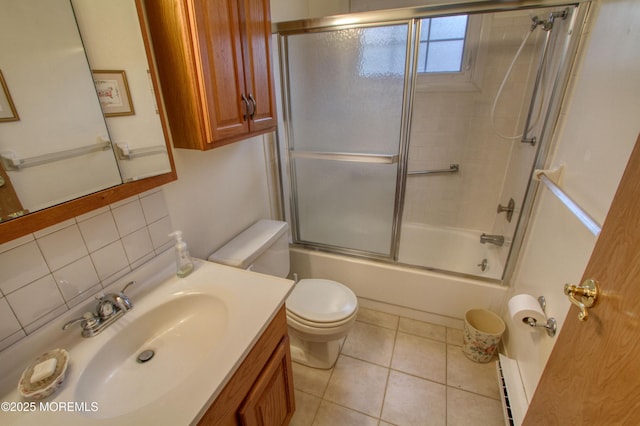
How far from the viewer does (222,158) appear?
4.71 ft

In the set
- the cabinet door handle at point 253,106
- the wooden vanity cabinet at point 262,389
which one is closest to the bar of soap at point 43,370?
the wooden vanity cabinet at point 262,389

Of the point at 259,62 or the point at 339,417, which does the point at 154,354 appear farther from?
the point at 259,62

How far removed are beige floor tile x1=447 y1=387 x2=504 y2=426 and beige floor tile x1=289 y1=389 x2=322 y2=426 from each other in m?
0.65

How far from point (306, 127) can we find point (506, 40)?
1.48 m

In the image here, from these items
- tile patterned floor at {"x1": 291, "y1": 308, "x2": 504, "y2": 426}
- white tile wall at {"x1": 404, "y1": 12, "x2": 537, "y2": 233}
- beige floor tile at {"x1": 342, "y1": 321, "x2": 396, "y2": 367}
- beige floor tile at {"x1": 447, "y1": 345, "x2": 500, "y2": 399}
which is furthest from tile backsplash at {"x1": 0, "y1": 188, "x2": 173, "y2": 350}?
white tile wall at {"x1": 404, "y1": 12, "x2": 537, "y2": 233}

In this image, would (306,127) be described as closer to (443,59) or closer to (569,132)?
(443,59)

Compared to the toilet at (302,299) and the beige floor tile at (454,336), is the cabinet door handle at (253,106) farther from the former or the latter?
the beige floor tile at (454,336)

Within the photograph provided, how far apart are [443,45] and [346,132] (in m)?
1.06

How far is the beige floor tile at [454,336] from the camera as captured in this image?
1798 mm

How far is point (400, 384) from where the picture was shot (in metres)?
1.55

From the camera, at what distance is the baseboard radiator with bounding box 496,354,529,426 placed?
Result: 1.25 m

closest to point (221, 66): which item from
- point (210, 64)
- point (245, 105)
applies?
point (210, 64)

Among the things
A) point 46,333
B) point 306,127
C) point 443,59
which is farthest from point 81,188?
point 443,59

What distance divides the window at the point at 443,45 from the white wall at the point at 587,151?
3.23 ft
